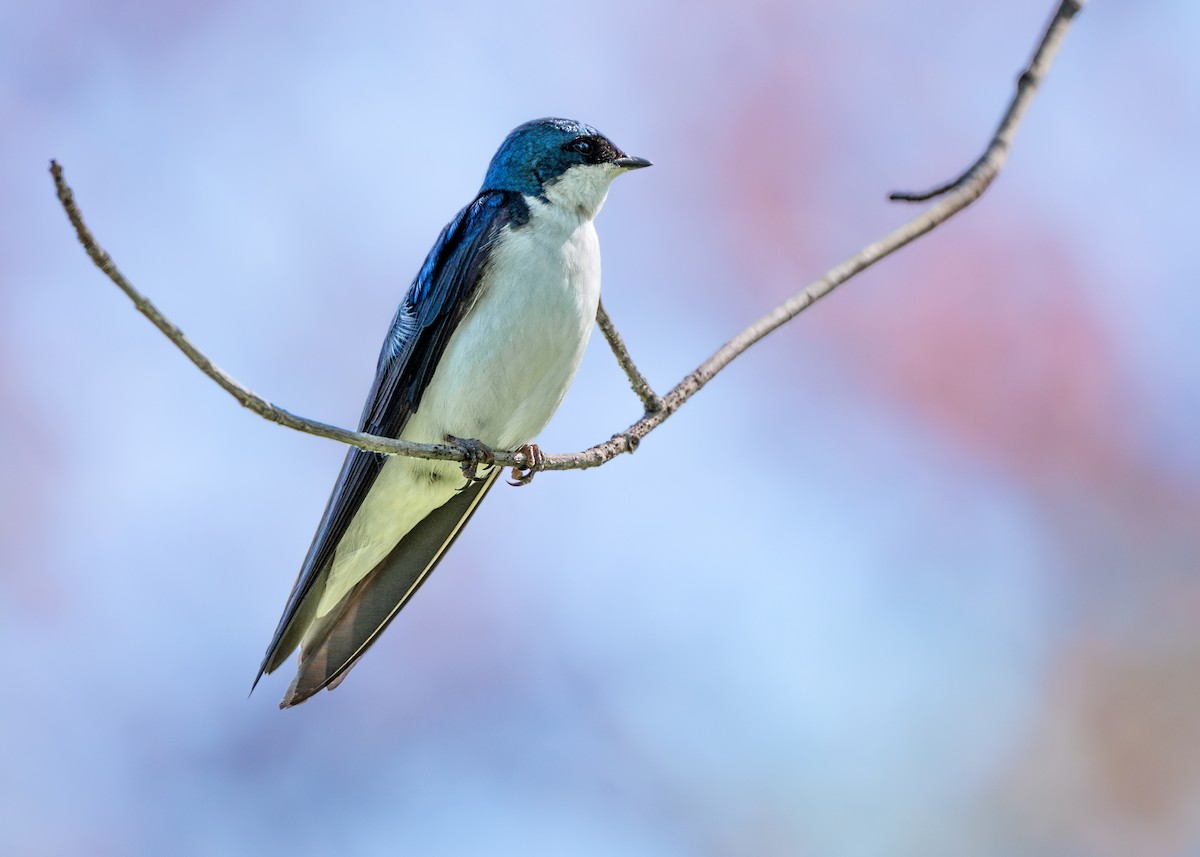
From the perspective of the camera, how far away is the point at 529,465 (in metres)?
2.74

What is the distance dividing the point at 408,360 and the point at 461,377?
8.1 inches

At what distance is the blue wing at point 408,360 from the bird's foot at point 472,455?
0.21 m

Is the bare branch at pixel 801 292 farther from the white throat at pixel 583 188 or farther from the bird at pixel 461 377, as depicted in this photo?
the white throat at pixel 583 188

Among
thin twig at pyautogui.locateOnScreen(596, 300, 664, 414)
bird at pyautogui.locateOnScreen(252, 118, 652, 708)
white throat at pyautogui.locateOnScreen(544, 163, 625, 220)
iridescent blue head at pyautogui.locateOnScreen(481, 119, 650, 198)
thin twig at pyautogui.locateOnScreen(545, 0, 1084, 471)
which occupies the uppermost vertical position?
iridescent blue head at pyautogui.locateOnScreen(481, 119, 650, 198)

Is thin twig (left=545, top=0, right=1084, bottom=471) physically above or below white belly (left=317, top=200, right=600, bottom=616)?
below

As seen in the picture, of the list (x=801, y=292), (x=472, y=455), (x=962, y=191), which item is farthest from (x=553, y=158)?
(x=962, y=191)

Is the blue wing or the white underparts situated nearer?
the white underparts

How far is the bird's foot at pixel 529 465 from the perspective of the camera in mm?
2740

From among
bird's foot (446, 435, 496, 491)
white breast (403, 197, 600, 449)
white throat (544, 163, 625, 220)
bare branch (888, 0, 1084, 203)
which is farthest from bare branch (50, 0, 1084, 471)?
white throat (544, 163, 625, 220)

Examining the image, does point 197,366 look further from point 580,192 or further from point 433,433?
point 580,192

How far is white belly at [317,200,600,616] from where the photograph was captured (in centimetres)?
291

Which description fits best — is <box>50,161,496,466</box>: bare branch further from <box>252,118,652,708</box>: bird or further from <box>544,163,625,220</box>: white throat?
<box>544,163,625,220</box>: white throat

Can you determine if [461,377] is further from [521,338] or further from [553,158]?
[553,158]

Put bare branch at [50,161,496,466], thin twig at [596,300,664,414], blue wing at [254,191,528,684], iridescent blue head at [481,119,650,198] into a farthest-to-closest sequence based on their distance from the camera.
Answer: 1. iridescent blue head at [481,119,650,198]
2. blue wing at [254,191,528,684]
3. thin twig at [596,300,664,414]
4. bare branch at [50,161,496,466]
